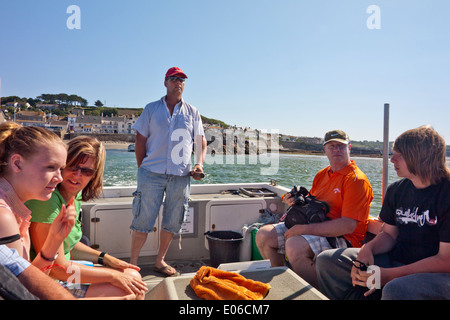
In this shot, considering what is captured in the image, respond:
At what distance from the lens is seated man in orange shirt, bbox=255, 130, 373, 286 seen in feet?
6.79

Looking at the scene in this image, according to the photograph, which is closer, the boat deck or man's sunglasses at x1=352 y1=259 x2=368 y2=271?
the boat deck

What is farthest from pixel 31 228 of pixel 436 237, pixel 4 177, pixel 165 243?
pixel 436 237

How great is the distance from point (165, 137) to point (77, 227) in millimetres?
1212

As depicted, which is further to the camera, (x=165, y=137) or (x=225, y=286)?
(x=165, y=137)

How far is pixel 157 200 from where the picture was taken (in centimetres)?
267

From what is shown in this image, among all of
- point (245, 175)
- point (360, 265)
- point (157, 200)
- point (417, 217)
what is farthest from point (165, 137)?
point (245, 175)

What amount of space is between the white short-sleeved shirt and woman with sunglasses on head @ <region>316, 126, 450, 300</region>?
54.9 inches

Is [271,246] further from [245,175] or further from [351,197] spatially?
[245,175]

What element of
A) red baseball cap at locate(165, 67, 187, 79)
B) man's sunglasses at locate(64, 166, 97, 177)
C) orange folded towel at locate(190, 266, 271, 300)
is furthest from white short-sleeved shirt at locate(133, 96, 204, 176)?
orange folded towel at locate(190, 266, 271, 300)

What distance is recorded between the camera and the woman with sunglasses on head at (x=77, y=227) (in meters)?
1.32

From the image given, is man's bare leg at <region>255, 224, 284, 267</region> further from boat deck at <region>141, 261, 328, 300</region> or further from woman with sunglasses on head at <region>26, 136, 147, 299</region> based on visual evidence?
woman with sunglasses on head at <region>26, 136, 147, 299</region>

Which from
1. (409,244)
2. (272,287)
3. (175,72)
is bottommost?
(272,287)

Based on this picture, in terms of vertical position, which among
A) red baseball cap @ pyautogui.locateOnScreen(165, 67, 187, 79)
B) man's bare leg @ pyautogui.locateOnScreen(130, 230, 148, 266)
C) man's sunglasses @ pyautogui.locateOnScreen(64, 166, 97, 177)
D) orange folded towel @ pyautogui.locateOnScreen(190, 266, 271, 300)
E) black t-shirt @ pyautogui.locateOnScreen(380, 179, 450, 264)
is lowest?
man's bare leg @ pyautogui.locateOnScreen(130, 230, 148, 266)
